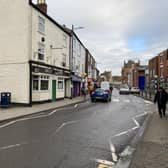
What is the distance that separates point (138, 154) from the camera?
758 cm

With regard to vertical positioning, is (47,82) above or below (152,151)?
above

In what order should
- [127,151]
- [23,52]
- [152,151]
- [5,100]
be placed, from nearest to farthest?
[152,151], [127,151], [5,100], [23,52]

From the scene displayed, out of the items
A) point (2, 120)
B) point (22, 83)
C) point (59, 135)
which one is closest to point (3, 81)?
point (22, 83)

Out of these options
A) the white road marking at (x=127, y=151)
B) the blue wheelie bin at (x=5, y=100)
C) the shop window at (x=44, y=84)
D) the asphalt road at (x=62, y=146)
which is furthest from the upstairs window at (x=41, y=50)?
the white road marking at (x=127, y=151)

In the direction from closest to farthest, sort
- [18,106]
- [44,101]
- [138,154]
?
[138,154] → [18,106] → [44,101]

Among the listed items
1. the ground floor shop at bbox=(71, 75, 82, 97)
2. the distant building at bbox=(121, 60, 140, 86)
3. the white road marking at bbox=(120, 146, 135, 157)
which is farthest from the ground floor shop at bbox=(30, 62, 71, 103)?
the distant building at bbox=(121, 60, 140, 86)

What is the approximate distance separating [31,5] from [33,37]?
8.65 ft

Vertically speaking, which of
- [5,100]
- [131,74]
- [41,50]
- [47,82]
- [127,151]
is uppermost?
[131,74]

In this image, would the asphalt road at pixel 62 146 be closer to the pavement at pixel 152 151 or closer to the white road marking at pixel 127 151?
the white road marking at pixel 127 151

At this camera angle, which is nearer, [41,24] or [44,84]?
[41,24]

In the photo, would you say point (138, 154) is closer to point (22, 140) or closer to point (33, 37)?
point (22, 140)

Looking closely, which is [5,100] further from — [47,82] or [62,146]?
[62,146]

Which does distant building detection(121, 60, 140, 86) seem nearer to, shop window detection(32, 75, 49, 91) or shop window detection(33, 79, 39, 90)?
shop window detection(32, 75, 49, 91)

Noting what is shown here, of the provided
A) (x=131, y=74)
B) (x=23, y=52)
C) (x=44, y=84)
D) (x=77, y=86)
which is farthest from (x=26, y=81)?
(x=131, y=74)
